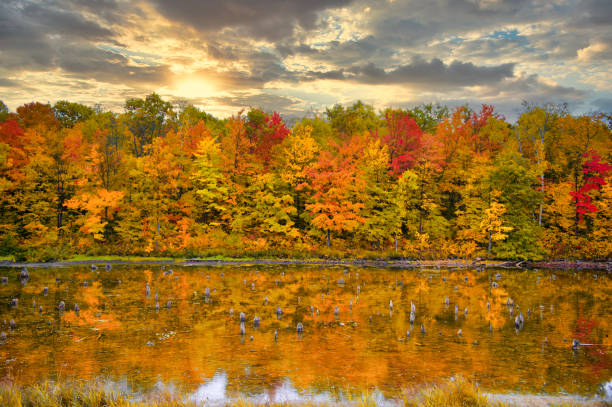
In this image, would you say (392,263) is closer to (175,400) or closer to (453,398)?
(453,398)

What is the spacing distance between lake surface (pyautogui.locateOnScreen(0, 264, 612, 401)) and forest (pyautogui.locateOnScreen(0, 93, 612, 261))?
40.8 ft

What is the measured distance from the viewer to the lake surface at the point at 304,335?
53.0ft

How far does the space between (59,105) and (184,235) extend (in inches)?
2380

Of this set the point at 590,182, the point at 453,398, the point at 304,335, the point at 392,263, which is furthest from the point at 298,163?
the point at 453,398

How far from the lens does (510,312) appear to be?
26.2 meters

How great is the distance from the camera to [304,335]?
21547 mm

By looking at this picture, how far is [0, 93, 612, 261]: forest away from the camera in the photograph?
4850 centimetres

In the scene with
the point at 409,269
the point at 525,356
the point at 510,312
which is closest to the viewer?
the point at 525,356

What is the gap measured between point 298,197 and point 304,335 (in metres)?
35.0

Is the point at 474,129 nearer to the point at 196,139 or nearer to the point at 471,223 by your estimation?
the point at 471,223

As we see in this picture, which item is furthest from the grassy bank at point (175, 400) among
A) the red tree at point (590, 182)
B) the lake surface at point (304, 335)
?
the red tree at point (590, 182)

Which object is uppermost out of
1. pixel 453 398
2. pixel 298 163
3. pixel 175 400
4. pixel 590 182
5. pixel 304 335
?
pixel 298 163

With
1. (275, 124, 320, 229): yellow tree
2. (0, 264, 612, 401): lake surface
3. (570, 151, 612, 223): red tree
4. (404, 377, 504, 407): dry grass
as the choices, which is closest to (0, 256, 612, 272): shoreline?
(570, 151, 612, 223): red tree

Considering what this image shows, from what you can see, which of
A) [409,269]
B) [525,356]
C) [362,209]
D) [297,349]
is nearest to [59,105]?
[362,209]
